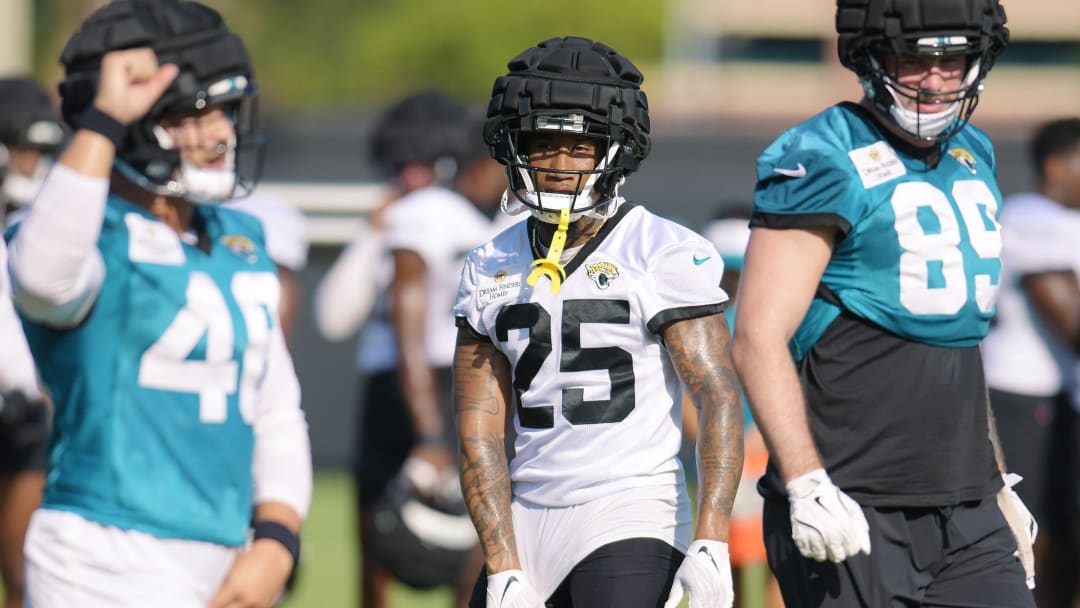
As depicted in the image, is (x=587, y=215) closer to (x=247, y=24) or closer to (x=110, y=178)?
(x=110, y=178)

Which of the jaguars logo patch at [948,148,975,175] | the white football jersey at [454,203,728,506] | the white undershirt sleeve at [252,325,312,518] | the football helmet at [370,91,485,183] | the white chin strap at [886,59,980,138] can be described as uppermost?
the white chin strap at [886,59,980,138]

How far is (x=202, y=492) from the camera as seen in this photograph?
12.9ft

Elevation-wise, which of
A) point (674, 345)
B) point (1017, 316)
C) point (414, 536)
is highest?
point (674, 345)

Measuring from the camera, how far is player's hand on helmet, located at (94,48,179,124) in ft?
12.4

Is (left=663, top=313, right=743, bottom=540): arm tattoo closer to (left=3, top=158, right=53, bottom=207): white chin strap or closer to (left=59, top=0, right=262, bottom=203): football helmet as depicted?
(left=59, top=0, right=262, bottom=203): football helmet

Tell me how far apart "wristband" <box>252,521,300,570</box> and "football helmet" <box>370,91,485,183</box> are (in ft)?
12.5

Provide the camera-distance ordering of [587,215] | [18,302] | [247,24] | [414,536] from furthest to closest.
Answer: [247,24], [414,536], [587,215], [18,302]

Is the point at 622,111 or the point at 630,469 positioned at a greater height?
the point at 622,111

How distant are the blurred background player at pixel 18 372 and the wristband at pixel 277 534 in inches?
83.7

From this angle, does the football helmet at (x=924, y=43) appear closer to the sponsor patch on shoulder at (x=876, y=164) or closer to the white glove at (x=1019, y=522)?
the sponsor patch on shoulder at (x=876, y=164)

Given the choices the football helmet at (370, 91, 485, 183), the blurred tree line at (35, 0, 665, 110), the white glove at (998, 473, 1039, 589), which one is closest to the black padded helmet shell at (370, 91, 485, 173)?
the football helmet at (370, 91, 485, 183)

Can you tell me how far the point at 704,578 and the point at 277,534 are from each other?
1047 mm

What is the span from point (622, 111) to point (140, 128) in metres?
1.13

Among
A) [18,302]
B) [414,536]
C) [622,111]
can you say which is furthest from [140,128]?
[414,536]
